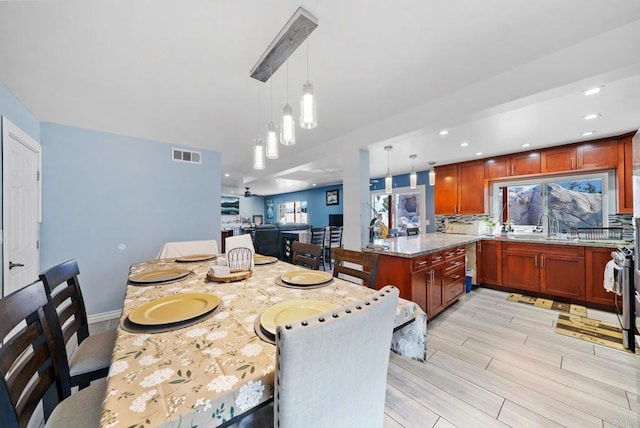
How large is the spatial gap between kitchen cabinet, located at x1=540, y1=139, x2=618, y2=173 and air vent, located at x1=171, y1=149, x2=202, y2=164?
5375 millimetres

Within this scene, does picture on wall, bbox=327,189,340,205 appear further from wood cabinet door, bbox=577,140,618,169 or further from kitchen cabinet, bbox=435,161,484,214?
wood cabinet door, bbox=577,140,618,169

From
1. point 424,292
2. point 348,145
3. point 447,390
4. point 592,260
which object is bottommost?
point 447,390

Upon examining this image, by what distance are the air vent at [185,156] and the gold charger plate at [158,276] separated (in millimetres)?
2494

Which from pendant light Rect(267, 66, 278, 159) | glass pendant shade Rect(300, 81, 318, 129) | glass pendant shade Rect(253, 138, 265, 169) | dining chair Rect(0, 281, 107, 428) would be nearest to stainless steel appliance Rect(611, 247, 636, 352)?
glass pendant shade Rect(300, 81, 318, 129)

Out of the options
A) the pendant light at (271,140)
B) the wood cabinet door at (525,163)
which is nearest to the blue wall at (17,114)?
the pendant light at (271,140)

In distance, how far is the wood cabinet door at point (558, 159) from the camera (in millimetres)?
3447

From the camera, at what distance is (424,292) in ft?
8.27

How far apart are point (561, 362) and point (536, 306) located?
1427mm

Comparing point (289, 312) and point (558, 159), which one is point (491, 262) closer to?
point (558, 159)

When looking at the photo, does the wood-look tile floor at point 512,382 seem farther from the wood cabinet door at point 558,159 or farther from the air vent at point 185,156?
the air vent at point 185,156

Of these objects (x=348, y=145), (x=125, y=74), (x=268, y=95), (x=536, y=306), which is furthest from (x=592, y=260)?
(x=125, y=74)

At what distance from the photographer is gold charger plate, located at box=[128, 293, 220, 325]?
94cm

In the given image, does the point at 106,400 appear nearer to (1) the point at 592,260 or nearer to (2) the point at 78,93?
(2) the point at 78,93

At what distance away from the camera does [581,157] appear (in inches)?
133
